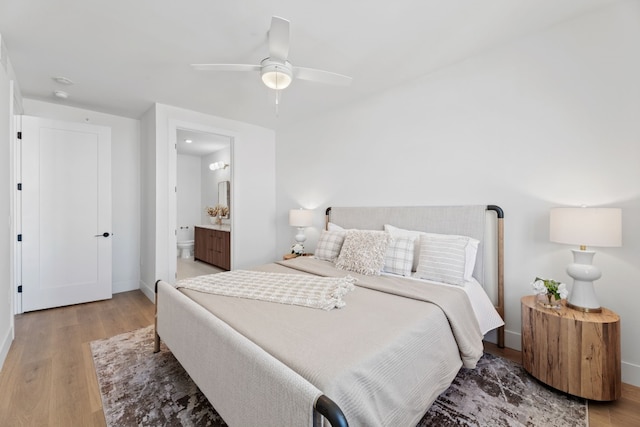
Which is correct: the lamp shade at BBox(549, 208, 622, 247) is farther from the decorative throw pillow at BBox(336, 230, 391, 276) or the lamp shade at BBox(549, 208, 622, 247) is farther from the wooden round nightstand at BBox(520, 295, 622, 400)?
the decorative throw pillow at BBox(336, 230, 391, 276)

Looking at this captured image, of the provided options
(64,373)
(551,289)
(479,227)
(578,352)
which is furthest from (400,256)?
(64,373)

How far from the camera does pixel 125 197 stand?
4109 mm

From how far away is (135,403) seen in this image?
5.73 feet

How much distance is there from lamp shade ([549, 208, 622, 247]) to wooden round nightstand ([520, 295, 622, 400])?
48cm

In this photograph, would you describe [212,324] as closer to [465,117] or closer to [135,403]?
[135,403]

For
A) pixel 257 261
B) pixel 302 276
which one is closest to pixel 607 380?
pixel 302 276

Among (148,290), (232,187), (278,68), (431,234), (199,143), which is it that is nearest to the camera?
(278,68)

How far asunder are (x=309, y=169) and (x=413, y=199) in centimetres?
179

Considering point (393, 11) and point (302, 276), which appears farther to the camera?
point (302, 276)

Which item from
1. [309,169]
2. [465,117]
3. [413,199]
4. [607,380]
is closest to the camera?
[607,380]

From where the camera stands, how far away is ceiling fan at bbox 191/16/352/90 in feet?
5.98

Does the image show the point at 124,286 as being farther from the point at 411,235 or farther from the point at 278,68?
the point at 411,235

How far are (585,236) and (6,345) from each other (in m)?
4.42

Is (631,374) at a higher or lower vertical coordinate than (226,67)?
lower
